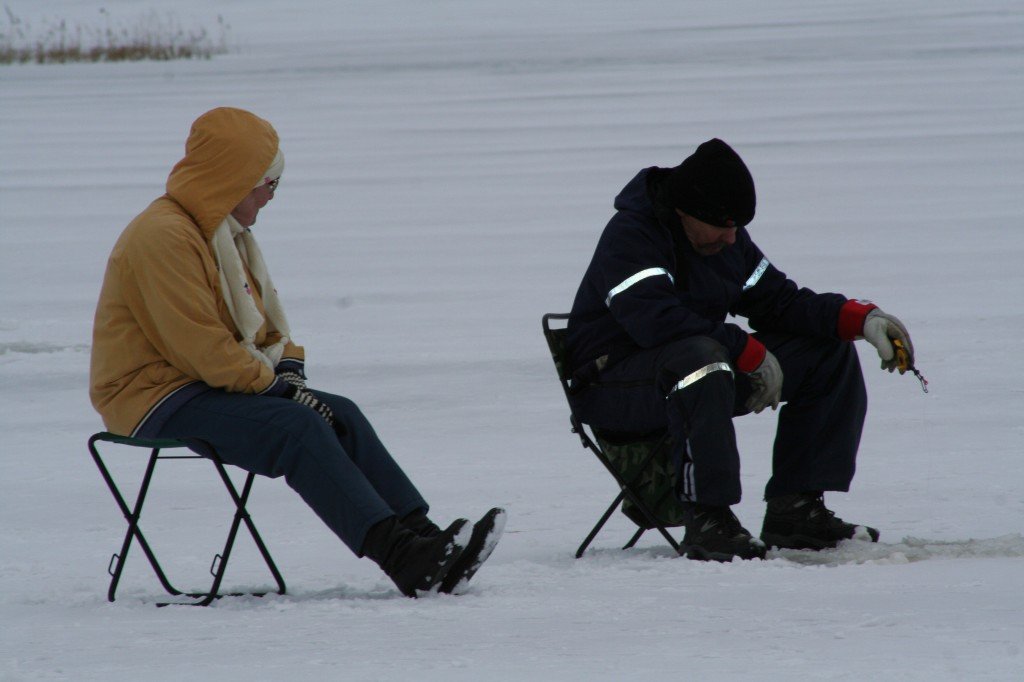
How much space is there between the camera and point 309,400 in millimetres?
3301

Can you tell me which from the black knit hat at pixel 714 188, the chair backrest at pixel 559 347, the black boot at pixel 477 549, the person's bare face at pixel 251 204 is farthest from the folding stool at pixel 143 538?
the black knit hat at pixel 714 188

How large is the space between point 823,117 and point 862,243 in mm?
5030

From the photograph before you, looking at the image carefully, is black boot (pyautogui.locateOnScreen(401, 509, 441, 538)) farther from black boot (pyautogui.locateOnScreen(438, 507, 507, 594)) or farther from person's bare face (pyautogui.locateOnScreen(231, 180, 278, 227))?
person's bare face (pyautogui.locateOnScreen(231, 180, 278, 227))


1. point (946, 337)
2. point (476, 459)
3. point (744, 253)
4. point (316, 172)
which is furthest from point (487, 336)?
point (316, 172)

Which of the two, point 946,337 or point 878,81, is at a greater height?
point 878,81

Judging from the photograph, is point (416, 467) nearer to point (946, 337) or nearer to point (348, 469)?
point (348, 469)

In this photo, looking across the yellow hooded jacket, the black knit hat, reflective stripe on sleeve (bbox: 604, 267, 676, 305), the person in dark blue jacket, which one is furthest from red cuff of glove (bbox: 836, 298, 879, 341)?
the yellow hooded jacket

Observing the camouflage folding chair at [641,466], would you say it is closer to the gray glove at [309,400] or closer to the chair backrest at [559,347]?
the chair backrest at [559,347]

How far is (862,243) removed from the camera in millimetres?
8008

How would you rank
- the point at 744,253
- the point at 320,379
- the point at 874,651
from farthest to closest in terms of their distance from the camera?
the point at 320,379
the point at 744,253
the point at 874,651

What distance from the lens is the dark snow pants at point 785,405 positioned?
133 inches

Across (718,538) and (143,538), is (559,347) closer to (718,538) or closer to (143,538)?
(718,538)

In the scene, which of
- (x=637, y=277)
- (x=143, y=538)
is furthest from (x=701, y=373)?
(x=143, y=538)

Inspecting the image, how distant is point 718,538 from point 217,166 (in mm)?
1555
